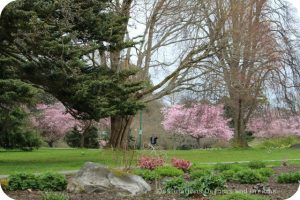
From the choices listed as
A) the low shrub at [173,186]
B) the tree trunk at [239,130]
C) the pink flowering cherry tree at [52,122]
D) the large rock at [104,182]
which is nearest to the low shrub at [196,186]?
the low shrub at [173,186]

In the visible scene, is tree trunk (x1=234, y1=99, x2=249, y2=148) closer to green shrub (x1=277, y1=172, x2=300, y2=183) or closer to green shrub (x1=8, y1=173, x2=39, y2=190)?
green shrub (x1=277, y1=172, x2=300, y2=183)

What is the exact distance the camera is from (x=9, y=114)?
17.6 m

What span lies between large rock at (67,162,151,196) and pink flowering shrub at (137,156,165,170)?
8.34 ft

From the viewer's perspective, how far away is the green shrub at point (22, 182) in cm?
782

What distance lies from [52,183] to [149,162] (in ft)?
9.76

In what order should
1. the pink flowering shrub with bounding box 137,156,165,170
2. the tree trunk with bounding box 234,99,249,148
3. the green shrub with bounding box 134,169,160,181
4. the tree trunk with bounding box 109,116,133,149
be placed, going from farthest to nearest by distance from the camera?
the tree trunk with bounding box 234,99,249,148 < the tree trunk with bounding box 109,116,133,149 < the pink flowering shrub with bounding box 137,156,165,170 < the green shrub with bounding box 134,169,160,181

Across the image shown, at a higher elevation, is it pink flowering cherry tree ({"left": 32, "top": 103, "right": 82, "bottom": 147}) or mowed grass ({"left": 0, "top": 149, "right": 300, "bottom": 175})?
pink flowering cherry tree ({"left": 32, "top": 103, "right": 82, "bottom": 147})

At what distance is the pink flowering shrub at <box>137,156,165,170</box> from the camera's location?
10453mm

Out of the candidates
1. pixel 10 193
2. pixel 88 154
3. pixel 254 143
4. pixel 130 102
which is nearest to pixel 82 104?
pixel 130 102

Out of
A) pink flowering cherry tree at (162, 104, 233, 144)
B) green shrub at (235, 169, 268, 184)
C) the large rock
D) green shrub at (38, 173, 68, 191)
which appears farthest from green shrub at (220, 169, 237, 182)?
pink flowering cherry tree at (162, 104, 233, 144)

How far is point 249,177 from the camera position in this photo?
915cm

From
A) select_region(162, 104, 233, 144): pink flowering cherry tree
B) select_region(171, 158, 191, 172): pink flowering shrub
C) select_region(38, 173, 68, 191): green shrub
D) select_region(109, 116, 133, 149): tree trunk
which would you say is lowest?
select_region(38, 173, 68, 191): green shrub

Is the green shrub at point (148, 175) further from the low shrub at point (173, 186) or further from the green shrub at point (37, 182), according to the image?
the green shrub at point (37, 182)

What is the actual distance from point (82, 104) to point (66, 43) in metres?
3.09
